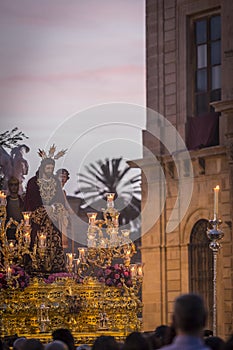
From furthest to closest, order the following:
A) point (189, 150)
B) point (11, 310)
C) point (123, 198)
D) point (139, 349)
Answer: point (123, 198)
point (189, 150)
point (11, 310)
point (139, 349)

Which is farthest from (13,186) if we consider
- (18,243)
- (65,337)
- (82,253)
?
(65,337)

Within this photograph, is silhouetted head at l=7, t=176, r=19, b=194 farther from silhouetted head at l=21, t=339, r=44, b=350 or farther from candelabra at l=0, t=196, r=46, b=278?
silhouetted head at l=21, t=339, r=44, b=350

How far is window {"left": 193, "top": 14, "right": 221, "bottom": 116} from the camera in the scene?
1266 inches

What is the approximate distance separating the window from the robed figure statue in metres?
11.8

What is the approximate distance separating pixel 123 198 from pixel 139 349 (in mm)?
48079

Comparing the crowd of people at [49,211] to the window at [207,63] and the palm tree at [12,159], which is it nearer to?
the palm tree at [12,159]

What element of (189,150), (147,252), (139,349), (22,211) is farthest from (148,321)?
(139,349)

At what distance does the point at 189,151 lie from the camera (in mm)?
31781

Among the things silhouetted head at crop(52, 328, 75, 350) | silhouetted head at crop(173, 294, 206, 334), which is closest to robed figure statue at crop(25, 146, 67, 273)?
silhouetted head at crop(52, 328, 75, 350)

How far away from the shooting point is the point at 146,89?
33.7m

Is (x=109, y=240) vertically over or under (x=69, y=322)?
over

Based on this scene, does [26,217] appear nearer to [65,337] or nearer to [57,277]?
[57,277]

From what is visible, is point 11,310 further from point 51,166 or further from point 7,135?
point 7,135

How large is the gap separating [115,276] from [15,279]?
1857mm
